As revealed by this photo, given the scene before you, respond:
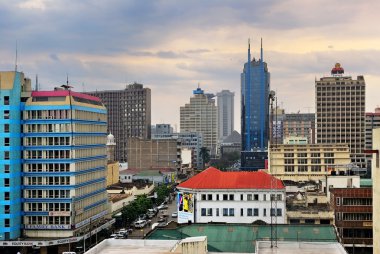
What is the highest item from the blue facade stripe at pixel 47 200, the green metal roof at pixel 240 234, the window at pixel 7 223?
the blue facade stripe at pixel 47 200

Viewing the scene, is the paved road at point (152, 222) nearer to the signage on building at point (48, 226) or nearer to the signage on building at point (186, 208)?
the signage on building at point (186, 208)

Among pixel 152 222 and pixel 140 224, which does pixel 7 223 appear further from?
pixel 152 222

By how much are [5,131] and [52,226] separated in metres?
17.5

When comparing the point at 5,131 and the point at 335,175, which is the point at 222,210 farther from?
the point at 5,131

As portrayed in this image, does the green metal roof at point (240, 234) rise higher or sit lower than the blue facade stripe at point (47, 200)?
lower

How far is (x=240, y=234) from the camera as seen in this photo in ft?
263

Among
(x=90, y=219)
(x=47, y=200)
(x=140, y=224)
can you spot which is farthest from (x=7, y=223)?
(x=140, y=224)

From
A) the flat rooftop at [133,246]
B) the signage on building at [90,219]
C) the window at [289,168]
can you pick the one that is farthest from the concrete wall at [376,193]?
the window at [289,168]

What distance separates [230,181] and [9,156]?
3790 centimetres

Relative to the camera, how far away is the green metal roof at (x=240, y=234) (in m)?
76.6

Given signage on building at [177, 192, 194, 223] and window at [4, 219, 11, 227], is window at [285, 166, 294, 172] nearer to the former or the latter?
signage on building at [177, 192, 194, 223]

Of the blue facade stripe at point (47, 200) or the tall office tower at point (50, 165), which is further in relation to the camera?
the tall office tower at point (50, 165)

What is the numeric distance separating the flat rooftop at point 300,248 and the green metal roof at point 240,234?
20.0 m

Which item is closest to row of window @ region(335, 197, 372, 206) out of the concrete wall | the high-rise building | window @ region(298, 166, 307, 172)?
the concrete wall
